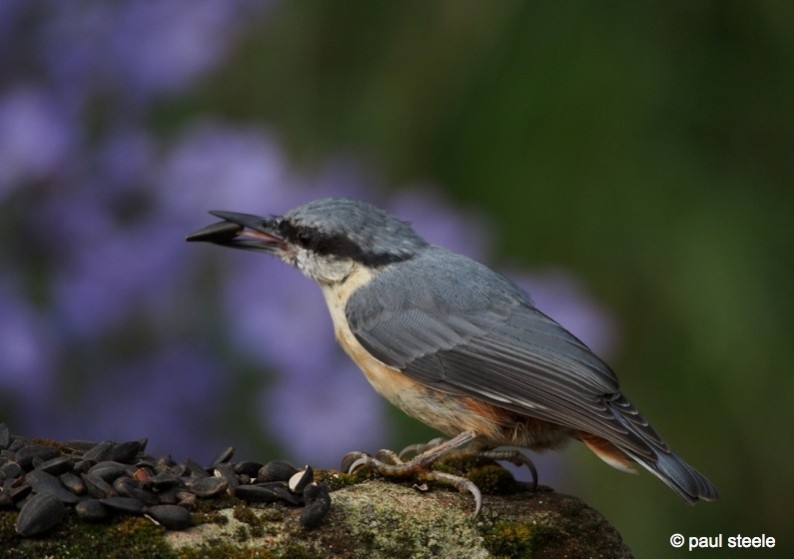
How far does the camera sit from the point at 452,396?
2.88 m

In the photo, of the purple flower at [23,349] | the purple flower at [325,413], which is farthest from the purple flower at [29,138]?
the purple flower at [325,413]

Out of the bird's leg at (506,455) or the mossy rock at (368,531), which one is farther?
the bird's leg at (506,455)

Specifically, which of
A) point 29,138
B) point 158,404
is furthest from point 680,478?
point 29,138

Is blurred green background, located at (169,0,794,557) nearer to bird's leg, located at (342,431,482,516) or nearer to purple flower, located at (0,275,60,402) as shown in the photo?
purple flower, located at (0,275,60,402)

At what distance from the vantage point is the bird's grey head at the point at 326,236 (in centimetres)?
315

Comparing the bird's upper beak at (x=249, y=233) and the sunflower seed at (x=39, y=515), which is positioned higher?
the bird's upper beak at (x=249, y=233)

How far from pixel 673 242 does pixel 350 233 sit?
158cm

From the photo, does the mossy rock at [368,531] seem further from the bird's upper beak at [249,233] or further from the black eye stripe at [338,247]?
the bird's upper beak at [249,233]

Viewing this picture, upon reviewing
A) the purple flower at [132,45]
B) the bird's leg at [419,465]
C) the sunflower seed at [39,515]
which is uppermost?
the purple flower at [132,45]

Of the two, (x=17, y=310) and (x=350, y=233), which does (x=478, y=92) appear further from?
(x=17, y=310)

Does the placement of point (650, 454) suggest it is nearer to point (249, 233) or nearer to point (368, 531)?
point (368, 531)

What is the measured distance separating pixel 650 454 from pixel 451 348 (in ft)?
1.61

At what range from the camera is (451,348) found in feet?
9.64

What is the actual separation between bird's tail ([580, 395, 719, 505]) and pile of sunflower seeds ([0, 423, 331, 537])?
0.65 metres
